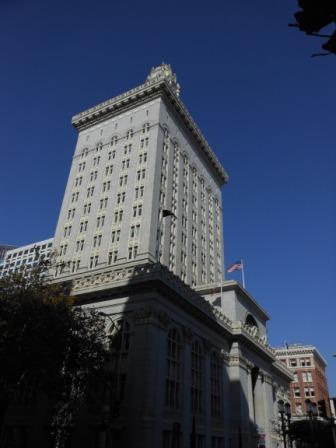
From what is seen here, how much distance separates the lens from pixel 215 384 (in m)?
45.7

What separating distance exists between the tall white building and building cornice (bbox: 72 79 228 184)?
185 millimetres

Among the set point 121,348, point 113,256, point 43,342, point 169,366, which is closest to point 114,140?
point 113,256

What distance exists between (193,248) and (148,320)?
34682mm

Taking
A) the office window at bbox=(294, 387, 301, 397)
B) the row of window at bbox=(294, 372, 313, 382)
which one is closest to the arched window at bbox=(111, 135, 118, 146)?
the row of window at bbox=(294, 372, 313, 382)

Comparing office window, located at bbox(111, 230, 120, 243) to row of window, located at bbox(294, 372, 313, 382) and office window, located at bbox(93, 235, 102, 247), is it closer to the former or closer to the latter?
office window, located at bbox(93, 235, 102, 247)

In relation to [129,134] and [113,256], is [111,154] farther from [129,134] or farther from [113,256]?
[113,256]

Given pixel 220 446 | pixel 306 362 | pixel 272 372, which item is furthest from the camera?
pixel 306 362

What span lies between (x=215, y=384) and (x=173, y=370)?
10.5 meters

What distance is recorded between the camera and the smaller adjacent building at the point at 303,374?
360ft

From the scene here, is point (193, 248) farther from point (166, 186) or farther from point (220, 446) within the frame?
point (220, 446)

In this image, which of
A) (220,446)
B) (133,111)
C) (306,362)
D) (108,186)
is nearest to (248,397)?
(220,446)

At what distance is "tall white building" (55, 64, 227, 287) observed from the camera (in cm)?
5934

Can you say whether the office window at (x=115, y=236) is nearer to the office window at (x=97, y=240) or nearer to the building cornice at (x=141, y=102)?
the office window at (x=97, y=240)

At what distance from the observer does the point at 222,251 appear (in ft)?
269
